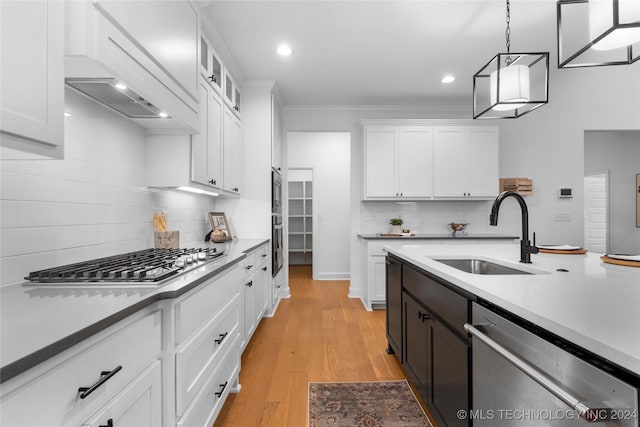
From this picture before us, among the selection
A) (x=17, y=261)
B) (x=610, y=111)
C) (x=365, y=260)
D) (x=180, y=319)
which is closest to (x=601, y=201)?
(x=610, y=111)

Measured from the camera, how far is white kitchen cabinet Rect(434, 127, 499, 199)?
4.29 m

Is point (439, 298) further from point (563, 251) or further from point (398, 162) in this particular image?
point (398, 162)

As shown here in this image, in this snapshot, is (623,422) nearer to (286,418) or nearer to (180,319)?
(180,319)

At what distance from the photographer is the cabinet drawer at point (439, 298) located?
1.30 metres

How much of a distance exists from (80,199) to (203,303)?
2.83 feet

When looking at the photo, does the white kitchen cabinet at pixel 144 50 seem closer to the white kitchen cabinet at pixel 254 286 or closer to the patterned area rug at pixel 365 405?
the white kitchen cabinet at pixel 254 286

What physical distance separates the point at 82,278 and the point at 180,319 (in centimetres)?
40

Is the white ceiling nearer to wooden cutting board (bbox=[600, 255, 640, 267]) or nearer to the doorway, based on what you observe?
wooden cutting board (bbox=[600, 255, 640, 267])

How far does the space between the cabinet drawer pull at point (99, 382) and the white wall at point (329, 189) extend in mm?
5052

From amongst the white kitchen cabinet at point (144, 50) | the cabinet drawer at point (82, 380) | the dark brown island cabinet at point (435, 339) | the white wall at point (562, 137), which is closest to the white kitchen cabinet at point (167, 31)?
the white kitchen cabinet at point (144, 50)

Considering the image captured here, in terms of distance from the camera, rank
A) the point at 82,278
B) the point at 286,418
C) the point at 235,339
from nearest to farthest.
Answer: the point at 82,278
the point at 286,418
the point at 235,339

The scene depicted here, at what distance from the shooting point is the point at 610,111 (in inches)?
170

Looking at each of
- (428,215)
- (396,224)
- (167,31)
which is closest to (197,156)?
(167,31)

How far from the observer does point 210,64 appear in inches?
102
